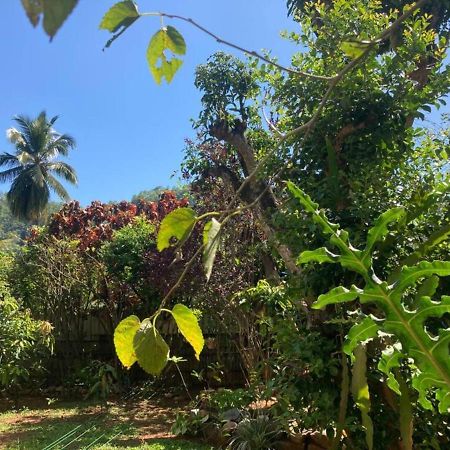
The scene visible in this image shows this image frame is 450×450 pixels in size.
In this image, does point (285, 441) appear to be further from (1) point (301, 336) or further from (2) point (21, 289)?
(2) point (21, 289)

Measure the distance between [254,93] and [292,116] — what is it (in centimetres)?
121

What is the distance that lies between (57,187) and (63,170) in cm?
92

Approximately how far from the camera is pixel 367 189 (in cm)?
283

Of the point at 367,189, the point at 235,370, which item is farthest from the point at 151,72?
the point at 235,370

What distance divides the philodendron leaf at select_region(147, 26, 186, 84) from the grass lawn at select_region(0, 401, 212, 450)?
4.28m

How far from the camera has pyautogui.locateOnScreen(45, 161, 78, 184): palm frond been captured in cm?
2350

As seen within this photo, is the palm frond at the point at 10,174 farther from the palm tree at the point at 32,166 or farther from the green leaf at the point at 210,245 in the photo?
the green leaf at the point at 210,245

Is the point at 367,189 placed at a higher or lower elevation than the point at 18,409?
higher

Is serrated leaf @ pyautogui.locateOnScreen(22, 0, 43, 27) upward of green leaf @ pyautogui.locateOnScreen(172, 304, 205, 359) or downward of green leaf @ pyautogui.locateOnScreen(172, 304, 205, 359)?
upward

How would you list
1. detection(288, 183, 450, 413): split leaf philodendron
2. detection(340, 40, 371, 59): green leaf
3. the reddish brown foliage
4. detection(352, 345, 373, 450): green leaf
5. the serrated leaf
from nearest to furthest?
the serrated leaf → detection(340, 40, 371, 59): green leaf → detection(288, 183, 450, 413): split leaf philodendron → detection(352, 345, 373, 450): green leaf → the reddish brown foliage

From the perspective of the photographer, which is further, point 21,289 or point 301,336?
point 21,289

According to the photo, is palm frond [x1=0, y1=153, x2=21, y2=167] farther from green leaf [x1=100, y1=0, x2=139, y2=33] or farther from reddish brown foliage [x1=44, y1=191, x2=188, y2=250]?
green leaf [x1=100, y1=0, x2=139, y2=33]

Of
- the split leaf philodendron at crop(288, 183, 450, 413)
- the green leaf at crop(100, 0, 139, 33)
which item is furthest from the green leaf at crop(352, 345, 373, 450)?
the green leaf at crop(100, 0, 139, 33)

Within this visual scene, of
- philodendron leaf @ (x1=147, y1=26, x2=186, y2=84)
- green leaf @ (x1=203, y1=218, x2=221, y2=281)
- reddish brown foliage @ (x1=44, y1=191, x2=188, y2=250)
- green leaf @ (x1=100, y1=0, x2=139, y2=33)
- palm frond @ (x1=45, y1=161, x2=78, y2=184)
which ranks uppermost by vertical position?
palm frond @ (x1=45, y1=161, x2=78, y2=184)
